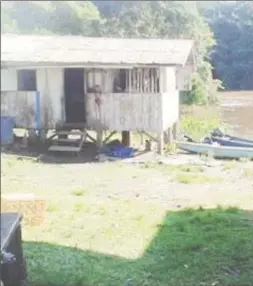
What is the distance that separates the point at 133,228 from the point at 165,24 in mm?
1467

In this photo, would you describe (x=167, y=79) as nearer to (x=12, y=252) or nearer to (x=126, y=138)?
(x=126, y=138)

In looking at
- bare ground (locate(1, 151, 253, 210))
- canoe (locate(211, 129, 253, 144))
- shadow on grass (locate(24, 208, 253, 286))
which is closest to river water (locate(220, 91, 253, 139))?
canoe (locate(211, 129, 253, 144))

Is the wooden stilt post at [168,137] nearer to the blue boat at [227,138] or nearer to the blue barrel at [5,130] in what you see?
the blue boat at [227,138]

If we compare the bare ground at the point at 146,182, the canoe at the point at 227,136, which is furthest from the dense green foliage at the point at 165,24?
the canoe at the point at 227,136

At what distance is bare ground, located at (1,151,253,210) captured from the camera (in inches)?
232

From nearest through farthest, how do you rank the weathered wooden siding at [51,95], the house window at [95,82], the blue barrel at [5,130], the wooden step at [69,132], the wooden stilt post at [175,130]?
the blue barrel at [5,130]
the weathered wooden siding at [51,95]
the wooden step at [69,132]
the wooden stilt post at [175,130]
the house window at [95,82]

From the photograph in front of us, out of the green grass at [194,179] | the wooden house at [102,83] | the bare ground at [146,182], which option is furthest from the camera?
the green grass at [194,179]

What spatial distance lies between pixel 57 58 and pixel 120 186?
213 cm

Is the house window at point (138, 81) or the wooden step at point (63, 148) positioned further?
the house window at point (138, 81)

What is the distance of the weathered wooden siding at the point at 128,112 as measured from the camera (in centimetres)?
705

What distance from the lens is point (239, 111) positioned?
5.10 m

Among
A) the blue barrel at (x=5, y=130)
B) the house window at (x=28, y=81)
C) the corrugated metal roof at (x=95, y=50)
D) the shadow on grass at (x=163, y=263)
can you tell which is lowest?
the shadow on grass at (x=163, y=263)

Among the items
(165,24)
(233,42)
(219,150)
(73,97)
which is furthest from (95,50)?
(219,150)

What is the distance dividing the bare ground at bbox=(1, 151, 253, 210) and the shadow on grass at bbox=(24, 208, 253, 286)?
154cm
